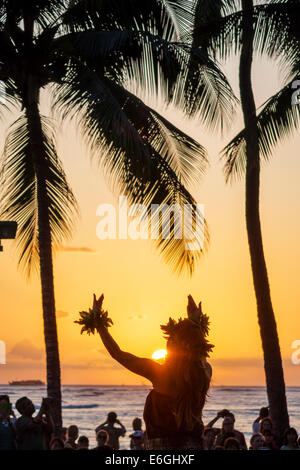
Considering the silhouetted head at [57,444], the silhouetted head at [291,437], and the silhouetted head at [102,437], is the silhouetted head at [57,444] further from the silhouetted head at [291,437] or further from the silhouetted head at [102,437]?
the silhouetted head at [291,437]

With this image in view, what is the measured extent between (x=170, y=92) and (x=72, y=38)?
2057 mm

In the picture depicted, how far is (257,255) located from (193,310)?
345 inches

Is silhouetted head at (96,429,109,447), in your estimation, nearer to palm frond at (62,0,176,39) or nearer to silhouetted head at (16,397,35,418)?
silhouetted head at (16,397,35,418)

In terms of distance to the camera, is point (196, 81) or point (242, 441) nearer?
point (242, 441)

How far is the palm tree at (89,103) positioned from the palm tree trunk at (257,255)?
0.69 metres

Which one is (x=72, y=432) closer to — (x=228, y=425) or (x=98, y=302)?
(x=228, y=425)

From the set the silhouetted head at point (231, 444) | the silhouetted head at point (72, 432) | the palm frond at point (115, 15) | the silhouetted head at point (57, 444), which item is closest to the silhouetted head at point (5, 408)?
the silhouetted head at point (57, 444)

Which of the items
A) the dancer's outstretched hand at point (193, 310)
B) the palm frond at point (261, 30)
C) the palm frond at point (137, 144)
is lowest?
the dancer's outstretched hand at point (193, 310)

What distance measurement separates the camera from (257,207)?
642 inches

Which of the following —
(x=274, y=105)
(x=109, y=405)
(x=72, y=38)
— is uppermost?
(x=72, y=38)

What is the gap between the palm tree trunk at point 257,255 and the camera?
50.0ft
